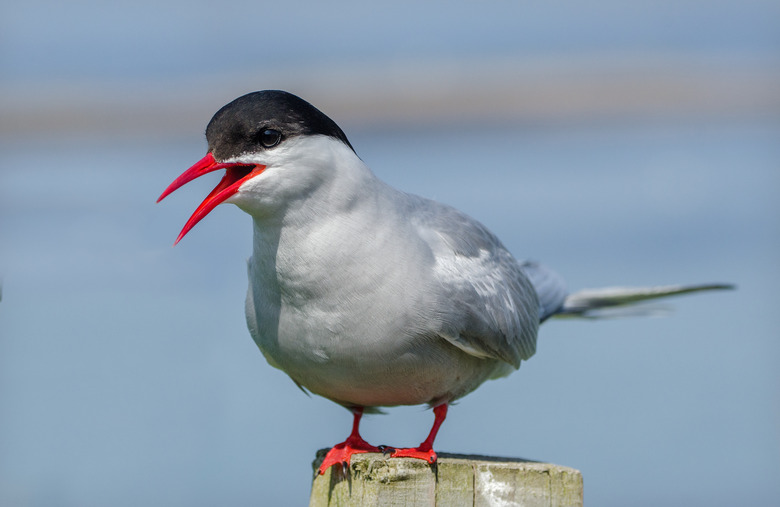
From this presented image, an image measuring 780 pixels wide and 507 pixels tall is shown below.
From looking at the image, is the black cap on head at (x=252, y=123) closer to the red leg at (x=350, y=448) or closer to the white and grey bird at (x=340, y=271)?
the white and grey bird at (x=340, y=271)

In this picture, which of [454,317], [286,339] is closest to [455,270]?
[454,317]

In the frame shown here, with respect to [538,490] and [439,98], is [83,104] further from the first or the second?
[538,490]

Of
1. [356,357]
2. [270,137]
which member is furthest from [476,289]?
[270,137]

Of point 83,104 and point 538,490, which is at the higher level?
point 83,104

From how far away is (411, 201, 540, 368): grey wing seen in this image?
150 inches

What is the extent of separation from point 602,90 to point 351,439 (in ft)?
19.9

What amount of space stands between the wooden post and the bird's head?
0.96 metres

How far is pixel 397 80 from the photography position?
358 inches

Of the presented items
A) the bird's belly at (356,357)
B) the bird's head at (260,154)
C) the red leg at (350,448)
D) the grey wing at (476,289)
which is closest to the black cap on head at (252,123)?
the bird's head at (260,154)

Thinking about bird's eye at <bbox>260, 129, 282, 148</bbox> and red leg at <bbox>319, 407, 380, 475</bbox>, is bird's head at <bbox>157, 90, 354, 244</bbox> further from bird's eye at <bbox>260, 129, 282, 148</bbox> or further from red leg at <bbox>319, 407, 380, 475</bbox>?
red leg at <bbox>319, 407, 380, 475</bbox>

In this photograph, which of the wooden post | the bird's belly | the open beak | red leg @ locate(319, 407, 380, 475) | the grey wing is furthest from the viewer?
the grey wing

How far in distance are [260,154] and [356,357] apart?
0.82 metres

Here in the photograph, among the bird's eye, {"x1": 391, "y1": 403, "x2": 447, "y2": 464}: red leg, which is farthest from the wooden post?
the bird's eye

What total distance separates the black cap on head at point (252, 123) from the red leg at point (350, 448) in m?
1.11
